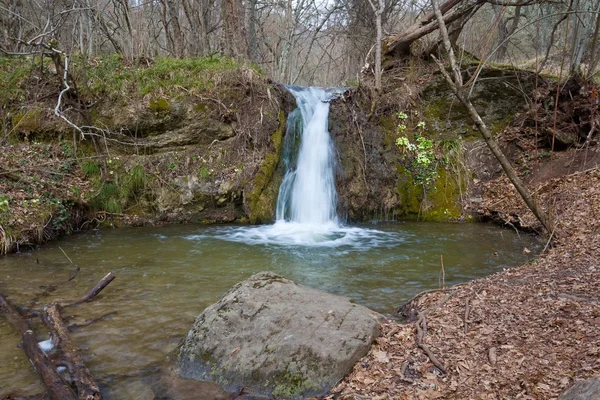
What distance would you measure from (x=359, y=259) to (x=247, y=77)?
19.8 ft

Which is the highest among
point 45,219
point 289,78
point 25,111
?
point 289,78

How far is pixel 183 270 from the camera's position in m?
6.50

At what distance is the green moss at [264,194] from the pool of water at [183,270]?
56 centimetres

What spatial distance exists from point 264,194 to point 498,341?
710cm

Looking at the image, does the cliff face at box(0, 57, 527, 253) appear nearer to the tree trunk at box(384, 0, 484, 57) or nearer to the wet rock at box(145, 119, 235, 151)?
the wet rock at box(145, 119, 235, 151)

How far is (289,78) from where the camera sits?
70.2ft

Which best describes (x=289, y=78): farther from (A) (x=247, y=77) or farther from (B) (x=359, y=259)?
(B) (x=359, y=259)

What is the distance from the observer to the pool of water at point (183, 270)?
13.1 feet

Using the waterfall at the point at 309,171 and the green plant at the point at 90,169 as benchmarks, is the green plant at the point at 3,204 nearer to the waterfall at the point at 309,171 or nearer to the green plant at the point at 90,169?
the green plant at the point at 90,169

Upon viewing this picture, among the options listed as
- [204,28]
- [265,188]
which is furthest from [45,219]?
[204,28]

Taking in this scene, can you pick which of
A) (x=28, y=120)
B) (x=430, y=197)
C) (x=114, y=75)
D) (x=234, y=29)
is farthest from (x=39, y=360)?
(x=234, y=29)

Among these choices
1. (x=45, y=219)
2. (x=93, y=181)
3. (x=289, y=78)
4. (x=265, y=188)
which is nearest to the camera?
(x=45, y=219)

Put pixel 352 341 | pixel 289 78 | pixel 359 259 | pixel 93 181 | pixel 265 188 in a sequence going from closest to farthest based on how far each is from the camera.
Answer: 1. pixel 352 341
2. pixel 359 259
3. pixel 93 181
4. pixel 265 188
5. pixel 289 78

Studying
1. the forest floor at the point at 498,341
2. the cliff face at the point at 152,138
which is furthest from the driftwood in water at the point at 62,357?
the cliff face at the point at 152,138
